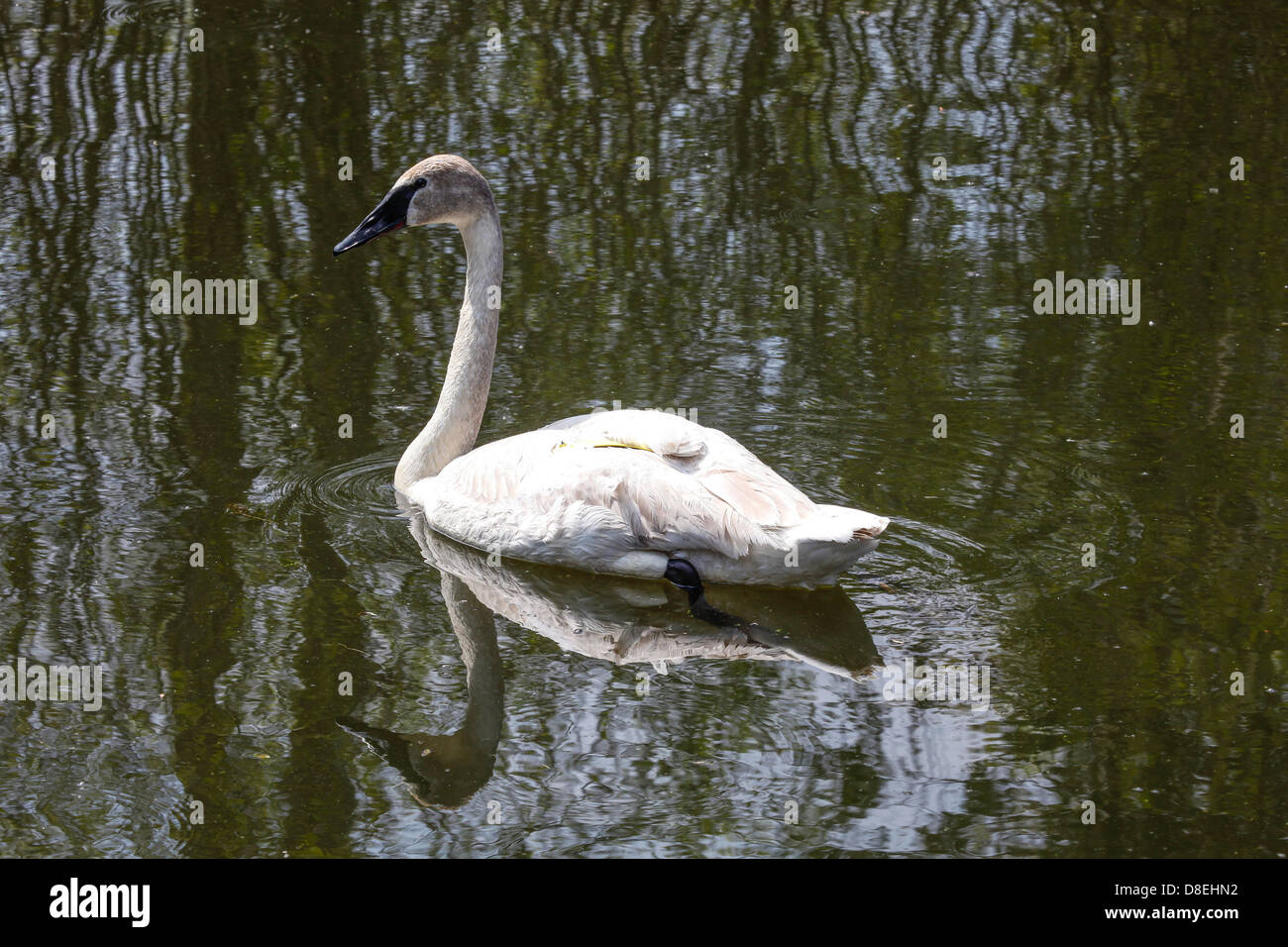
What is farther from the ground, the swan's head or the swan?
the swan's head

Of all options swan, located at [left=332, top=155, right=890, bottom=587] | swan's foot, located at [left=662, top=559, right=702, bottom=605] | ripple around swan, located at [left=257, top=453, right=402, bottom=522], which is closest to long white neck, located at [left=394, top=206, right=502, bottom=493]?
swan, located at [left=332, top=155, right=890, bottom=587]

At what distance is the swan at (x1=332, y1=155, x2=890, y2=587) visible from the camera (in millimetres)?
6766

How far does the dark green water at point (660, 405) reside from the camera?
569cm

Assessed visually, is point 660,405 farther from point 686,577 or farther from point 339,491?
point 686,577

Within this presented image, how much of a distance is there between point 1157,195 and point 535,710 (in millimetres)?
6799

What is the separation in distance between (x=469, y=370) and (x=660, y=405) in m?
1.14

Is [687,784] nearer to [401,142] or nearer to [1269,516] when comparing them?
[1269,516]

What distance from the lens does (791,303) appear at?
32.5ft

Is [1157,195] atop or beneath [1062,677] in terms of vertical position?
atop

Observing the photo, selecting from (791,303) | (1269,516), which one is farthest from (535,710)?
(791,303)

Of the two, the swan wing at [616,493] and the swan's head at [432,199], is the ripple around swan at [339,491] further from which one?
the swan's head at [432,199]

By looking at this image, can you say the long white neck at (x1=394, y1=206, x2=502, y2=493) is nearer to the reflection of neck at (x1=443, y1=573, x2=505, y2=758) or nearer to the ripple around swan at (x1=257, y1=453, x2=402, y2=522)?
the ripple around swan at (x1=257, y1=453, x2=402, y2=522)

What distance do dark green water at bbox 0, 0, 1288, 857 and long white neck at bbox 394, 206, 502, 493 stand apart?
0.32 metres
